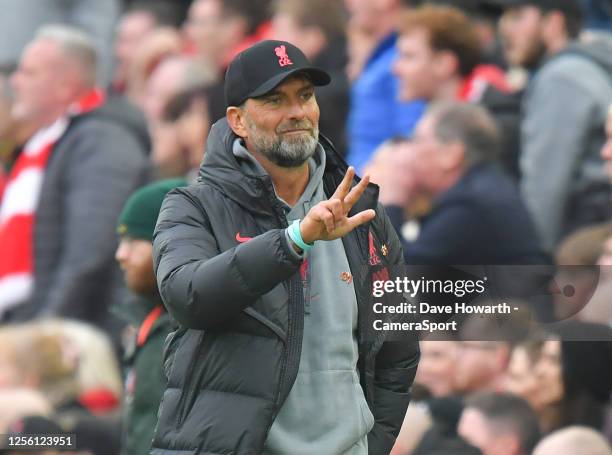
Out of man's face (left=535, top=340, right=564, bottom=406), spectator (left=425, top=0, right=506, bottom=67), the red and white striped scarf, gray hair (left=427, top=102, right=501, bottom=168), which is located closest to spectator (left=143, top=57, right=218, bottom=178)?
the red and white striped scarf

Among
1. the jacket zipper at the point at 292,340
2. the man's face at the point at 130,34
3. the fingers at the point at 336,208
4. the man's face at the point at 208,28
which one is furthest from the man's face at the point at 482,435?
the man's face at the point at 130,34

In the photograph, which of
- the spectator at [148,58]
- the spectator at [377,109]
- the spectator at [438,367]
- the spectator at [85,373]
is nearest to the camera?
the spectator at [438,367]

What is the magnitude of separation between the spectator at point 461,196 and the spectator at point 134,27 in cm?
404

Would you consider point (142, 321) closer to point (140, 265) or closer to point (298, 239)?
point (140, 265)

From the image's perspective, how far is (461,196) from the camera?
27.5 ft

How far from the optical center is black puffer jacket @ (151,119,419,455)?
4773 mm

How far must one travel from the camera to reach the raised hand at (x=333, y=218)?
185 inches

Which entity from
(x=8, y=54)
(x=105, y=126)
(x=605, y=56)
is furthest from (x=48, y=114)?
(x=605, y=56)

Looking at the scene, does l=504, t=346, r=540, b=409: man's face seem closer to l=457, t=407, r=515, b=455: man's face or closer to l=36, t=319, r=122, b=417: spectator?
l=457, t=407, r=515, b=455: man's face

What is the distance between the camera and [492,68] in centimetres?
984

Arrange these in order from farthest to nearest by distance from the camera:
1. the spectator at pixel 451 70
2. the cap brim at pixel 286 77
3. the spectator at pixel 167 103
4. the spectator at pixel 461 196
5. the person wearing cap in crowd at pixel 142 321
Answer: the spectator at pixel 167 103 < the spectator at pixel 451 70 < the spectator at pixel 461 196 < the person wearing cap in crowd at pixel 142 321 < the cap brim at pixel 286 77

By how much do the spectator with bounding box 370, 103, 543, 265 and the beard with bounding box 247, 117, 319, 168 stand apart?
3.12 meters

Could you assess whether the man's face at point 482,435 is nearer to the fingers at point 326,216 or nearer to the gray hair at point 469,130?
the gray hair at point 469,130

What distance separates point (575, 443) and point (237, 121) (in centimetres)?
239
